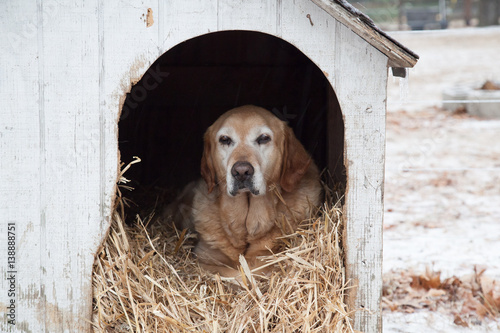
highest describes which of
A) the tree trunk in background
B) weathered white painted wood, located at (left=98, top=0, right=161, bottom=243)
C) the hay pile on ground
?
the tree trunk in background

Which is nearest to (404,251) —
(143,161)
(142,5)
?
(143,161)

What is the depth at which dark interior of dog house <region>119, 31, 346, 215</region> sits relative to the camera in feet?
17.4

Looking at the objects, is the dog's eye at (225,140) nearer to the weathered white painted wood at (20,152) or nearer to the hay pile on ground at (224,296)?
the hay pile on ground at (224,296)

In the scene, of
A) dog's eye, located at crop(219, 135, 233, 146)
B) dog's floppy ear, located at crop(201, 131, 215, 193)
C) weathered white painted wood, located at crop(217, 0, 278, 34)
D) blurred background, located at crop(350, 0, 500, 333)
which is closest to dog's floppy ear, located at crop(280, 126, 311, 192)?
dog's eye, located at crop(219, 135, 233, 146)

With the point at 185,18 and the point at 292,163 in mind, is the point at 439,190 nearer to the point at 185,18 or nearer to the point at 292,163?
the point at 292,163

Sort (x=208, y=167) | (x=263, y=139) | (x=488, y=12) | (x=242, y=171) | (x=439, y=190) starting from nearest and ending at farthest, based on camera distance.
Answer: (x=242, y=171) → (x=263, y=139) → (x=208, y=167) → (x=439, y=190) → (x=488, y=12)

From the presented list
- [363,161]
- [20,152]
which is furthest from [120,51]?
[363,161]

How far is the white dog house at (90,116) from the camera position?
3131mm

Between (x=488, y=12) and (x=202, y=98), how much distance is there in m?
15.2

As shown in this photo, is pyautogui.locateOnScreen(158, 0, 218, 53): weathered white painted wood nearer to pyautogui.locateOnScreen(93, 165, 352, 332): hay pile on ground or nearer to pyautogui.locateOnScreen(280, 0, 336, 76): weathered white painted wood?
pyautogui.locateOnScreen(280, 0, 336, 76): weathered white painted wood

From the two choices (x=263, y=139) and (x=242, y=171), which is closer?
(x=242, y=171)

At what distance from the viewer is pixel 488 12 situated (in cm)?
1802

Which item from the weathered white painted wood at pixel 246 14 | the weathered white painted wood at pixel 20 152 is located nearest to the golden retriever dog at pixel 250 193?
the weathered white painted wood at pixel 246 14

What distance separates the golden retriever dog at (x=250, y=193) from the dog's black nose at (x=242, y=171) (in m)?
0.08
